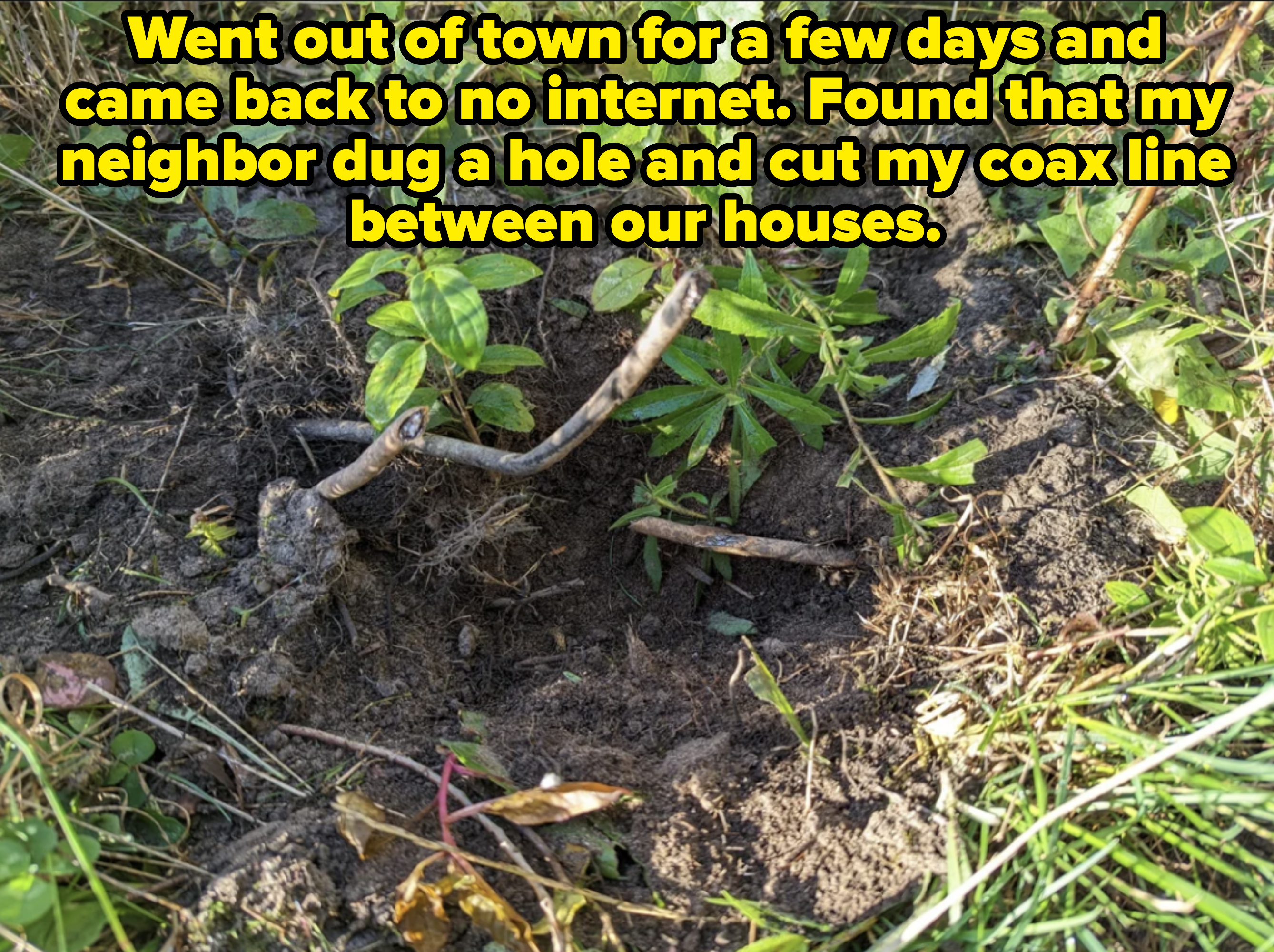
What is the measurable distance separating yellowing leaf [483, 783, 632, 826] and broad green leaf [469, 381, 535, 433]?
62 cm

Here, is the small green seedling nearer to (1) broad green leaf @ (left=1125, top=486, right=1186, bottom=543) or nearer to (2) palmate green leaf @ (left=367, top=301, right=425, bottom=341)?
(2) palmate green leaf @ (left=367, top=301, right=425, bottom=341)

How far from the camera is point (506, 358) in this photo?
1593 millimetres

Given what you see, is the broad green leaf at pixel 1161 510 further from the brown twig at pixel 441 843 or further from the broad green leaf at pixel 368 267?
the broad green leaf at pixel 368 267

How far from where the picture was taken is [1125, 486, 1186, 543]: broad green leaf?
4.91ft

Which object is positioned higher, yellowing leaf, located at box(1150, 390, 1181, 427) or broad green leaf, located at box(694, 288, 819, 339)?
broad green leaf, located at box(694, 288, 819, 339)

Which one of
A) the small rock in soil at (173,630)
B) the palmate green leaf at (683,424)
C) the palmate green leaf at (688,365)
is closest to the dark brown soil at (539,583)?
the small rock in soil at (173,630)

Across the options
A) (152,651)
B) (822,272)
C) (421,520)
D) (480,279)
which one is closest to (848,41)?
(822,272)

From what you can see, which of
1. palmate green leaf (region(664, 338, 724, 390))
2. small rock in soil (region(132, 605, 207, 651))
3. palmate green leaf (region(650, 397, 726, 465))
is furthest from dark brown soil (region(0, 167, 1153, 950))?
palmate green leaf (region(664, 338, 724, 390))

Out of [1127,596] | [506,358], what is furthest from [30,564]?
[1127,596]

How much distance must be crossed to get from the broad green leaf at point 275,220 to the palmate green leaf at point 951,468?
120cm

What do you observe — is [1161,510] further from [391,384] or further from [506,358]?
[391,384]

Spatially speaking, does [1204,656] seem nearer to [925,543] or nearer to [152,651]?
[925,543]

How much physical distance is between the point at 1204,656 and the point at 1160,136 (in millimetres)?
1008

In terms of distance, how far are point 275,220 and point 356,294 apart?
0.42 metres
